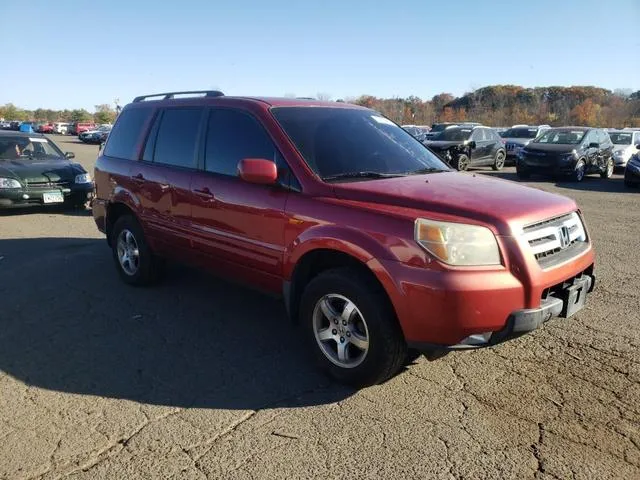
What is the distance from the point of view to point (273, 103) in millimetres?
4359

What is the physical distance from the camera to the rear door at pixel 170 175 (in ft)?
15.6

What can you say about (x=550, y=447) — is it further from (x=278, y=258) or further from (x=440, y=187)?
(x=278, y=258)

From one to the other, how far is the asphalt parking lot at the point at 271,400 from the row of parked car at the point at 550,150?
11086 mm

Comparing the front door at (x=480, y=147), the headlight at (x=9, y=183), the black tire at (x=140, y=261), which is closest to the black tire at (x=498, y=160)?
the front door at (x=480, y=147)

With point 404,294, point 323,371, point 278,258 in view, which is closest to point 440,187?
point 404,294

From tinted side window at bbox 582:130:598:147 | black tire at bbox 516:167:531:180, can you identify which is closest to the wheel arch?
black tire at bbox 516:167:531:180

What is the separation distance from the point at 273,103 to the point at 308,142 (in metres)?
0.59

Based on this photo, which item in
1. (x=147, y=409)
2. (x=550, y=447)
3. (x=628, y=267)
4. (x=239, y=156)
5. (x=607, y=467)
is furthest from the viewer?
(x=628, y=267)

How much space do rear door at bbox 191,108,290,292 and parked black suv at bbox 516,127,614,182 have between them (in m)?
14.4

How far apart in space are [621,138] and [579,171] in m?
6.58

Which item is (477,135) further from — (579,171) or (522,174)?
(579,171)

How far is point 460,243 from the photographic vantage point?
304 centimetres

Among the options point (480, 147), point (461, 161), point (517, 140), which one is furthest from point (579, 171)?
point (517, 140)

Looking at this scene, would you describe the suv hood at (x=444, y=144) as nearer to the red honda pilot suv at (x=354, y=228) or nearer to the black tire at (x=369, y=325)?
the red honda pilot suv at (x=354, y=228)
